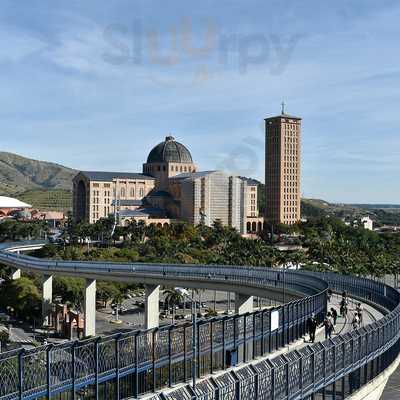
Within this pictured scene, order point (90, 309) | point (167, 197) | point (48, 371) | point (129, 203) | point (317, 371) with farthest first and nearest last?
1. point (167, 197)
2. point (129, 203)
3. point (90, 309)
4. point (317, 371)
5. point (48, 371)

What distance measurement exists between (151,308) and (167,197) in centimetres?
11816

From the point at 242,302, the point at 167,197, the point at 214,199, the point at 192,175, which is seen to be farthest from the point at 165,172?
the point at 242,302

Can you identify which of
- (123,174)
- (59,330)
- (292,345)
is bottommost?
(59,330)

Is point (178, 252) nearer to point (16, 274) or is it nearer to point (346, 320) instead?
point (16, 274)

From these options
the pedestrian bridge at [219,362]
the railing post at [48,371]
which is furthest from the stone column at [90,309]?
the railing post at [48,371]

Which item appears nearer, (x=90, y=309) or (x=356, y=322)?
(x=356, y=322)

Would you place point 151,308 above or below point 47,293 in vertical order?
above

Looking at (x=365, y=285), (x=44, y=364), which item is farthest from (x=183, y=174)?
(x=44, y=364)

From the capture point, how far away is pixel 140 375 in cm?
2631

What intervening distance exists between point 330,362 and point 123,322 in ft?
213

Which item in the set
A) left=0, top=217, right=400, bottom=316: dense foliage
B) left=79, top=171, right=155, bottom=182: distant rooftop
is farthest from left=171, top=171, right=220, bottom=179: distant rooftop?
left=0, top=217, right=400, bottom=316: dense foliage

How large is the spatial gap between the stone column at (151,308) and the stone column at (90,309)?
763 cm

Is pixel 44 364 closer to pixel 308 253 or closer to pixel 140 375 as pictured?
pixel 140 375

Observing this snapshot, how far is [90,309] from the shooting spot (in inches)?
3162
